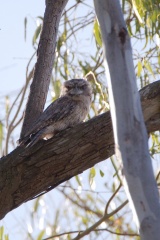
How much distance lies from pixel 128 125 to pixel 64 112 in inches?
78.9

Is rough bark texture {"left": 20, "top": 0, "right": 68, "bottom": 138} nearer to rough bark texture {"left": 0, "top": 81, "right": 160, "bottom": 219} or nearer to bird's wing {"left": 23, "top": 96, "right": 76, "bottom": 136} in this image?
bird's wing {"left": 23, "top": 96, "right": 76, "bottom": 136}

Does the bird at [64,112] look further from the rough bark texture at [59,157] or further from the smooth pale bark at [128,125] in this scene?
the smooth pale bark at [128,125]

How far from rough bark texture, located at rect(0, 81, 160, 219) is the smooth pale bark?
2.84 feet

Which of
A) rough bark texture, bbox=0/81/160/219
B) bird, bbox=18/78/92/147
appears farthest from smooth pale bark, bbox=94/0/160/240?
bird, bbox=18/78/92/147

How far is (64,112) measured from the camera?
4621 mm

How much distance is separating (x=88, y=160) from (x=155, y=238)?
3.90ft

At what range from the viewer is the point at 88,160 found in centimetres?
361

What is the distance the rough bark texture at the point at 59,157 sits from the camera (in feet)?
11.8

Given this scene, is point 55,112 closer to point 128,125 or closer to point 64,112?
point 64,112

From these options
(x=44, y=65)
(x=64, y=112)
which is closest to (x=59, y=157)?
(x=44, y=65)

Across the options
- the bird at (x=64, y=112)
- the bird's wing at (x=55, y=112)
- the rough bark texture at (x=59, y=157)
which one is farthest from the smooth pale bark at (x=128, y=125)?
the bird's wing at (x=55, y=112)

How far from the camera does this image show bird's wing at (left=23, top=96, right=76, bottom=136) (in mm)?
4207

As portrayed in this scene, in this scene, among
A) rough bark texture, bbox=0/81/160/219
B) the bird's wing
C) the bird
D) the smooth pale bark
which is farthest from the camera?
the bird's wing

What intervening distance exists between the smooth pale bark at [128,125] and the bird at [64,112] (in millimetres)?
1157
